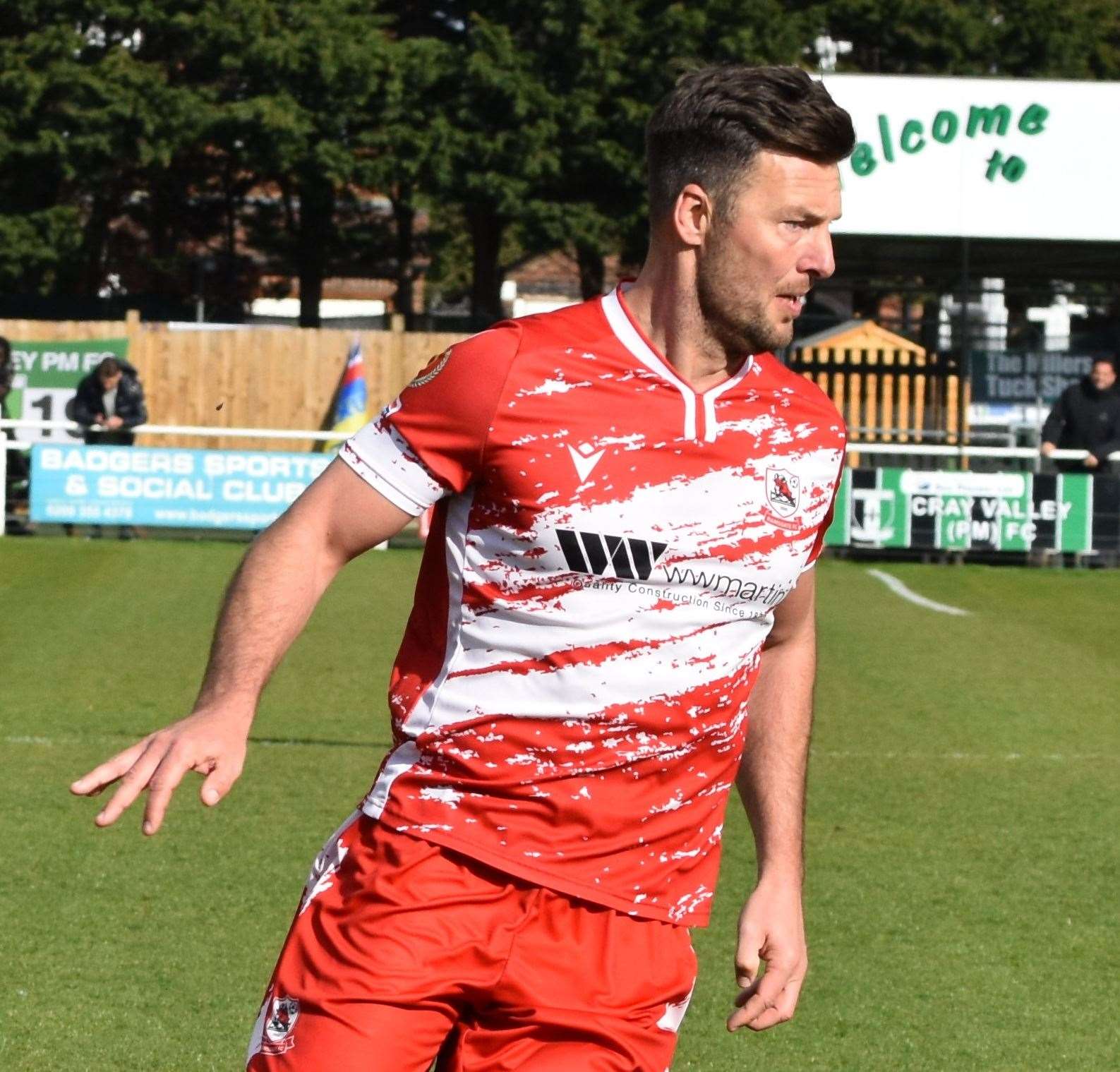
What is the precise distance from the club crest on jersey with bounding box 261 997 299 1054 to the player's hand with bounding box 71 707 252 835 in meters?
0.38

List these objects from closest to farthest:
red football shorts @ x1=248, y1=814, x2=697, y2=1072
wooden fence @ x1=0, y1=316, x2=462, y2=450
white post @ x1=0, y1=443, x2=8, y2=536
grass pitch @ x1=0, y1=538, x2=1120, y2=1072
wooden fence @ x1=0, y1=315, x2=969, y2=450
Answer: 1. red football shorts @ x1=248, y1=814, x2=697, y2=1072
2. grass pitch @ x1=0, y1=538, x2=1120, y2=1072
3. white post @ x1=0, y1=443, x2=8, y2=536
4. wooden fence @ x1=0, y1=315, x2=969, y2=450
5. wooden fence @ x1=0, y1=316, x2=462, y2=450

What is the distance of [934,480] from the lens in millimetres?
18812

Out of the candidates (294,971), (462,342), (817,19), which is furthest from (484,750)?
(817,19)

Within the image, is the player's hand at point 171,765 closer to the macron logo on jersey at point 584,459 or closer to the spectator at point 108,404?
the macron logo on jersey at point 584,459

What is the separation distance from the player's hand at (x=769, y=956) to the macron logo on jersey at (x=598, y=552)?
2.01 ft

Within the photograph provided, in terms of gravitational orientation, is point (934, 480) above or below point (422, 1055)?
below

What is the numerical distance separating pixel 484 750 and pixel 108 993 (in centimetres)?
305

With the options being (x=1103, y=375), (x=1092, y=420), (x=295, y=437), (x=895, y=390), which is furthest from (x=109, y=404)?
(x=1103, y=375)

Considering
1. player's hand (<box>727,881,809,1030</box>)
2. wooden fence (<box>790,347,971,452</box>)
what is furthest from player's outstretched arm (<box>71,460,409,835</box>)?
wooden fence (<box>790,347,971,452</box>)

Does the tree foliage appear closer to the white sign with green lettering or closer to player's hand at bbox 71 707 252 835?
the white sign with green lettering

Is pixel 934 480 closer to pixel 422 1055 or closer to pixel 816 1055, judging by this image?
pixel 816 1055

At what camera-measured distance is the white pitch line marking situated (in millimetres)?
15531

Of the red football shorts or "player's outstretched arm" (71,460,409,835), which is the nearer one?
"player's outstretched arm" (71,460,409,835)

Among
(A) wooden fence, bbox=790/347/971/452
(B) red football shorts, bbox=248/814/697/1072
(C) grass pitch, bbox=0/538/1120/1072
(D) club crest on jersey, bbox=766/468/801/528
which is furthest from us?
(A) wooden fence, bbox=790/347/971/452
